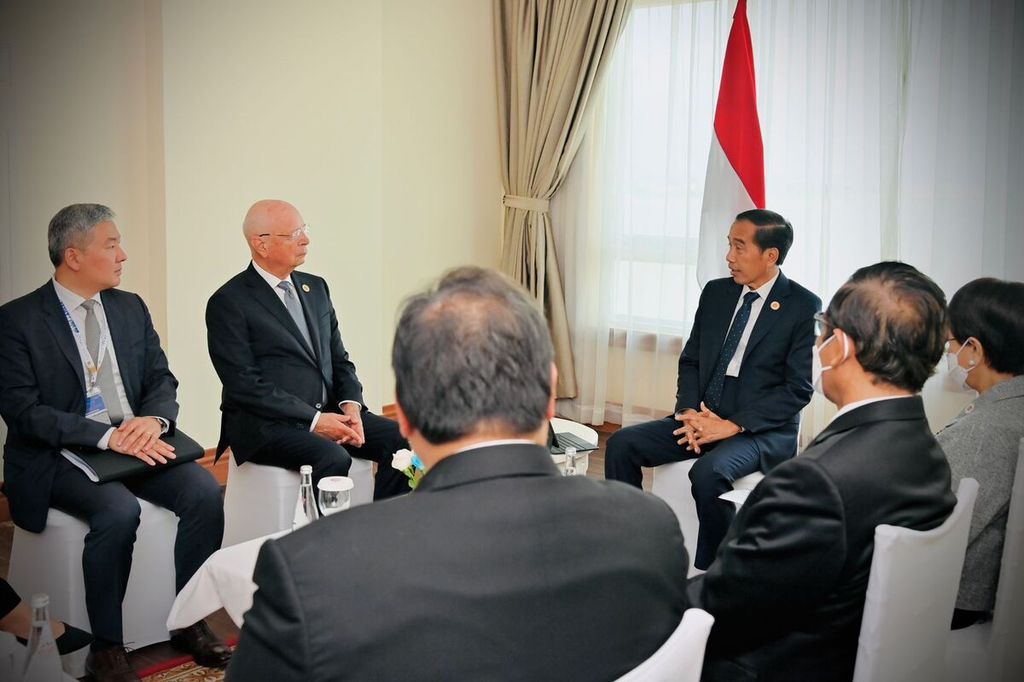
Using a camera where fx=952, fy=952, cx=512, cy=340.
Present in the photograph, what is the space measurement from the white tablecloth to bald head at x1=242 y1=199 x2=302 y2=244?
5.06ft

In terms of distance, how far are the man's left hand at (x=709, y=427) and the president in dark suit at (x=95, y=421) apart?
1.81 metres

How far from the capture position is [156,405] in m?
3.32

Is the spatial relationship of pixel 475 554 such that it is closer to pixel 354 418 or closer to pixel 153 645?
pixel 153 645

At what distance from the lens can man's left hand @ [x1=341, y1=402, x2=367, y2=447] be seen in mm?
3779

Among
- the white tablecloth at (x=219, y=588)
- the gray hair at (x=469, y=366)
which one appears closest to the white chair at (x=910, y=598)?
the gray hair at (x=469, y=366)

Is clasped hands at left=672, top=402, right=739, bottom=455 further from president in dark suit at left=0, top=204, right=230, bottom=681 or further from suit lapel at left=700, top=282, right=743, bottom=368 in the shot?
president in dark suit at left=0, top=204, right=230, bottom=681

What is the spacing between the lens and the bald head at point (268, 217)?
3.68 meters

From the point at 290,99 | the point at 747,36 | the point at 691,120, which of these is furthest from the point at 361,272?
the point at 747,36

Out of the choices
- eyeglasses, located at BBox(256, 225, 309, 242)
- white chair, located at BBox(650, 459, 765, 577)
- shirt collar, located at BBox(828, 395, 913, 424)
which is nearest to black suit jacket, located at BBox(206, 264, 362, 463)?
eyeglasses, located at BBox(256, 225, 309, 242)

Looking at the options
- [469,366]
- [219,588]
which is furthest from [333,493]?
[469,366]

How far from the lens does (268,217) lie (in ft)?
12.1

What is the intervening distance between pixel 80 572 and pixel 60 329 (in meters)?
0.78

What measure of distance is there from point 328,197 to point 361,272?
0.49 metres

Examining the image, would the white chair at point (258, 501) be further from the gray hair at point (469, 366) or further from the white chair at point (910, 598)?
the gray hair at point (469, 366)
